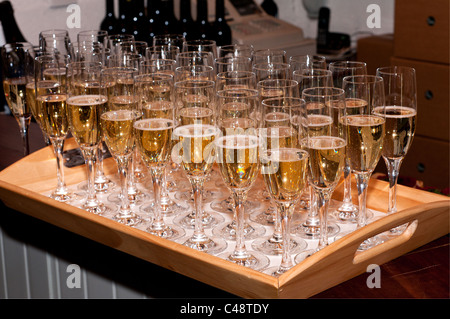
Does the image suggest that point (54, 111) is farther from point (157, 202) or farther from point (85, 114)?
point (157, 202)

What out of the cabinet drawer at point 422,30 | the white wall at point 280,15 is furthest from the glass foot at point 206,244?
the cabinet drawer at point 422,30

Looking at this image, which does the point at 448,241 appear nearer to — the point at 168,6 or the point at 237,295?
the point at 237,295

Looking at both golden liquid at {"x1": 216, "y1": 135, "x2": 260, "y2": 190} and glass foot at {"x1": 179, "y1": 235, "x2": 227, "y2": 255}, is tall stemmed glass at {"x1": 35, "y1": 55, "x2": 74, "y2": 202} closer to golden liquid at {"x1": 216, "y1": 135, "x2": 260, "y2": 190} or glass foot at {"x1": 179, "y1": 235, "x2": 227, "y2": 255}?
glass foot at {"x1": 179, "y1": 235, "x2": 227, "y2": 255}

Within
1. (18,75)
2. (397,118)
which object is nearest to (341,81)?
(397,118)

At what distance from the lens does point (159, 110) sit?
3.91 ft

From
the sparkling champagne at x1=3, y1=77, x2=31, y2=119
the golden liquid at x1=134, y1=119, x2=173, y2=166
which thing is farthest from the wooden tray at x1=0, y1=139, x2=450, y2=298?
the sparkling champagne at x1=3, y1=77, x2=31, y2=119

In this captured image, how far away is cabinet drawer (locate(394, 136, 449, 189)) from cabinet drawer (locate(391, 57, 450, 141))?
44 mm

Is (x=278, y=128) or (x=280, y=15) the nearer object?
(x=278, y=128)

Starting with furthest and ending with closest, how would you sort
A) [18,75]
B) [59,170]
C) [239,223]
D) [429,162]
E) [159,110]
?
[429,162] < [18,75] < [59,170] < [159,110] < [239,223]

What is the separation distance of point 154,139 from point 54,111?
0.32m

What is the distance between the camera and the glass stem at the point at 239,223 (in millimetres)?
1073

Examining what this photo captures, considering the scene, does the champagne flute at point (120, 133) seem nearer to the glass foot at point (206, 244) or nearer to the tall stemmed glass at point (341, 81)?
the glass foot at point (206, 244)

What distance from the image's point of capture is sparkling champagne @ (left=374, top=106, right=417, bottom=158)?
1.24 metres
